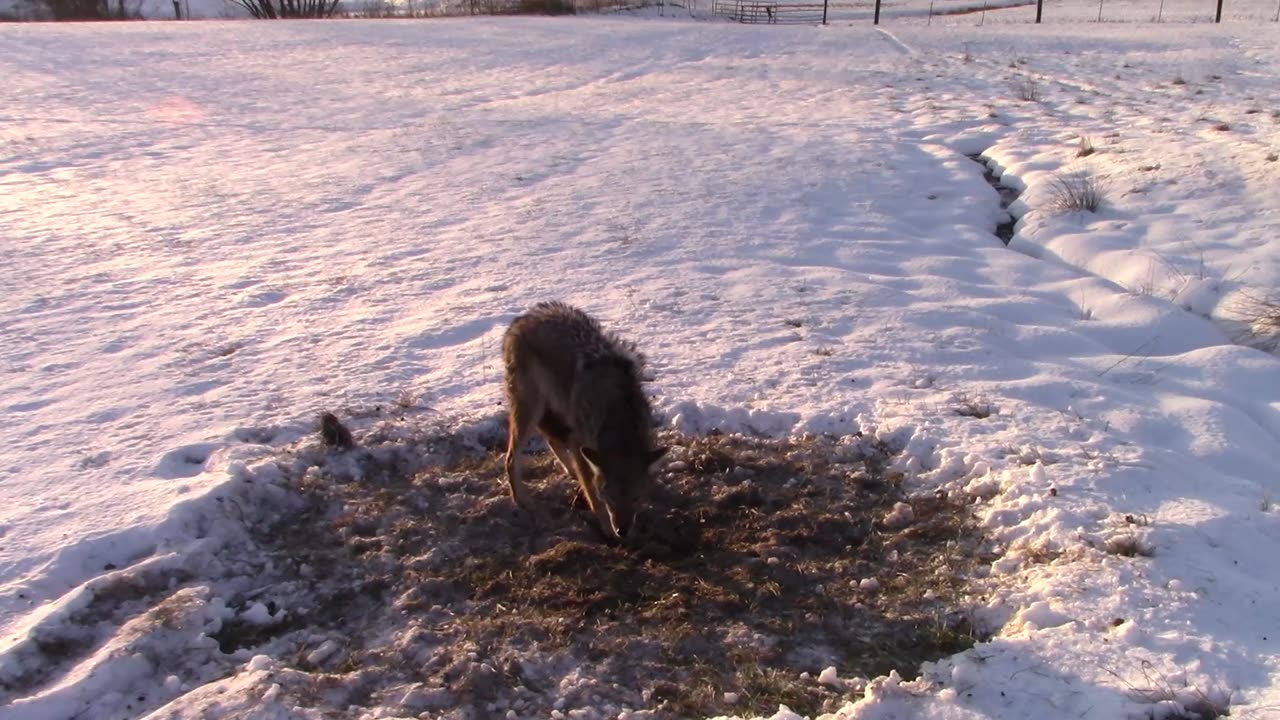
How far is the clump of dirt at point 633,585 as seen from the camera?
4.40 metres

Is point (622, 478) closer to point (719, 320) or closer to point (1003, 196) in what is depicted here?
point (719, 320)

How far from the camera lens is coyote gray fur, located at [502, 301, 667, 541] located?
5.47 m

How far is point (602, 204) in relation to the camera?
41.5ft

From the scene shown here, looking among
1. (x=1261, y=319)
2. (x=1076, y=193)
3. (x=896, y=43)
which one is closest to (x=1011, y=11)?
(x=896, y=43)

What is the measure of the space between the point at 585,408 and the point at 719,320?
3.29 metres

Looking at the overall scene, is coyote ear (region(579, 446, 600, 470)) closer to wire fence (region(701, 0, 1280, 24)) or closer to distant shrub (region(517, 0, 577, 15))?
wire fence (region(701, 0, 1280, 24))

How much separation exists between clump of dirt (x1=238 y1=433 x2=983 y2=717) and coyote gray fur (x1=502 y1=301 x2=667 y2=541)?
0.32 metres

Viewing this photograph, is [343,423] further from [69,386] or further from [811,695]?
[811,695]

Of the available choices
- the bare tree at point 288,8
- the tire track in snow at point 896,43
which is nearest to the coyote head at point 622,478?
the tire track in snow at point 896,43

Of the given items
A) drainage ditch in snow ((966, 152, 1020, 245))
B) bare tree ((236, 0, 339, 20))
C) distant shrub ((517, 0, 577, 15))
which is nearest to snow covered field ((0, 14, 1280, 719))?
drainage ditch in snow ((966, 152, 1020, 245))

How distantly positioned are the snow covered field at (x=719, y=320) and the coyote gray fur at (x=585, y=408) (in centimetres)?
103

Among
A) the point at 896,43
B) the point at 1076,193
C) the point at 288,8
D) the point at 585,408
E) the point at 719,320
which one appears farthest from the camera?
the point at 288,8

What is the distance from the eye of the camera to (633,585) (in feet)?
17.1

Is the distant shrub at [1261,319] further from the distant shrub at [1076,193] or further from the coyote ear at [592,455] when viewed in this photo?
the coyote ear at [592,455]
